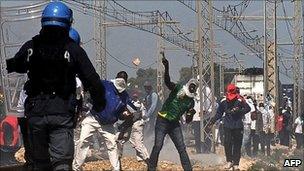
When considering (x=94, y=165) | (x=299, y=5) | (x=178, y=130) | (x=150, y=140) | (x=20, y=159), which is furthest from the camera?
(x=299, y=5)

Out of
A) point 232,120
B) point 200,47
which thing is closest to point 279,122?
point 200,47

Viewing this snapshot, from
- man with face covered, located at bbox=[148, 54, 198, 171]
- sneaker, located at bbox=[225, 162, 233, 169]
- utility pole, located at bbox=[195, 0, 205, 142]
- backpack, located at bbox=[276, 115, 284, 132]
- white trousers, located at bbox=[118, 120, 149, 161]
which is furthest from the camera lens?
backpack, located at bbox=[276, 115, 284, 132]

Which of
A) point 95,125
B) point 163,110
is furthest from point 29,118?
point 163,110

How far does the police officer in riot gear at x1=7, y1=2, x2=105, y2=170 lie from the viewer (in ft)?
16.5

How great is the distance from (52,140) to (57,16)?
0.90 m

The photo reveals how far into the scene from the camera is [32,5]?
13.9m

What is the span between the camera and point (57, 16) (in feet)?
17.0

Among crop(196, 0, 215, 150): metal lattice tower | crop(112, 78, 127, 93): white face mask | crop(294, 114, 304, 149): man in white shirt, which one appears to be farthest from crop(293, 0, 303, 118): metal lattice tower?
crop(112, 78, 127, 93): white face mask

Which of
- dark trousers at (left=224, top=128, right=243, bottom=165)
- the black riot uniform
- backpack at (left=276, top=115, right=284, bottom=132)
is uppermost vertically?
the black riot uniform

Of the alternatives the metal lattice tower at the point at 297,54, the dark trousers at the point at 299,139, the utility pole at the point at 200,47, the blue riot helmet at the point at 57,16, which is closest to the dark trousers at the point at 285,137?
the dark trousers at the point at 299,139

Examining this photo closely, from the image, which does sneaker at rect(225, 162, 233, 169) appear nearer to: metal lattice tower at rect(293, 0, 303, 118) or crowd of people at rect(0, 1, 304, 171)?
crowd of people at rect(0, 1, 304, 171)

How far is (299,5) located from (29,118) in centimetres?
3129

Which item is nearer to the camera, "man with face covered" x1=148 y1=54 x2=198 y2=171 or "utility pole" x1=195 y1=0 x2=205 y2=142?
"man with face covered" x1=148 y1=54 x2=198 y2=171

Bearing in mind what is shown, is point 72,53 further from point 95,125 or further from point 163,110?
point 163,110
